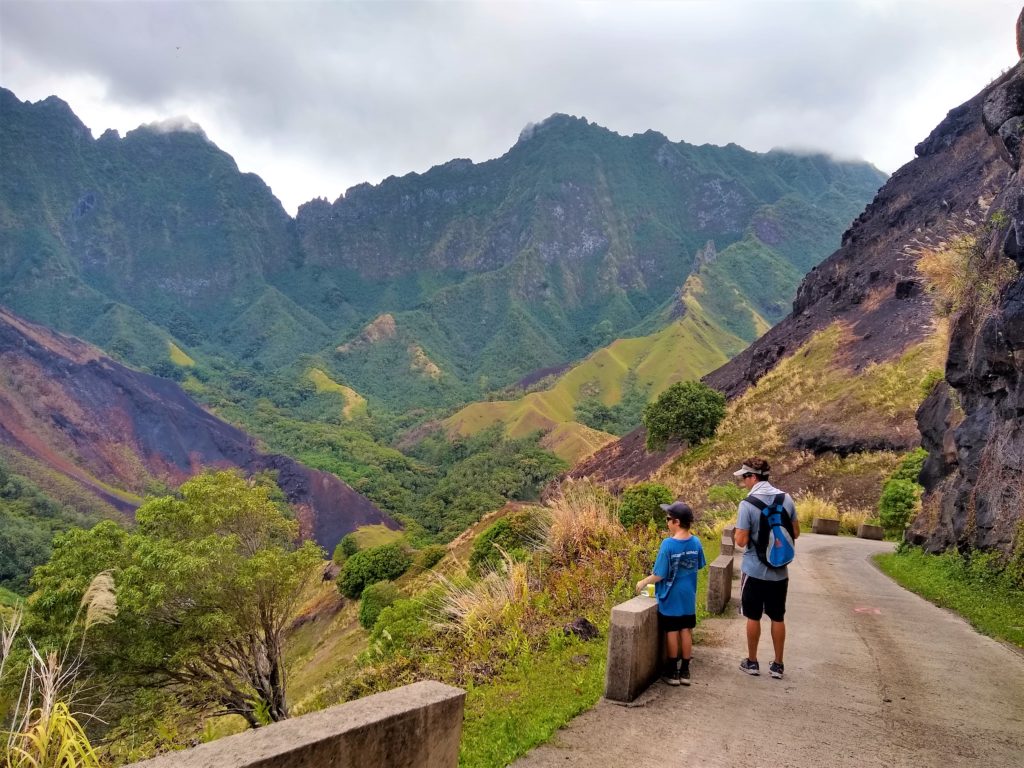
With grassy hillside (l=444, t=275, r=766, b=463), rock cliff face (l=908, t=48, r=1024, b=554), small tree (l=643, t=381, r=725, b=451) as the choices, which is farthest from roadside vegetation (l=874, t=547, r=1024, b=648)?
grassy hillside (l=444, t=275, r=766, b=463)

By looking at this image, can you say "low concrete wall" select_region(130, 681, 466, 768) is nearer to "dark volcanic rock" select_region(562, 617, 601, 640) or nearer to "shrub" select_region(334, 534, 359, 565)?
"dark volcanic rock" select_region(562, 617, 601, 640)

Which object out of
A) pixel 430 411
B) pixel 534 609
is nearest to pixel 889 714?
pixel 534 609

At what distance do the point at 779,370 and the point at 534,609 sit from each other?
4956cm

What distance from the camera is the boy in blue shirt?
19.5 feet

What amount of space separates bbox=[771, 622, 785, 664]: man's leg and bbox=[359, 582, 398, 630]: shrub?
27148 mm

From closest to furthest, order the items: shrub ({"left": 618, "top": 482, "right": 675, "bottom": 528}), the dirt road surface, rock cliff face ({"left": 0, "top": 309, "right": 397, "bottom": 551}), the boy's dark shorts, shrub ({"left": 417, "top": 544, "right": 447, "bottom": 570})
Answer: the dirt road surface → the boy's dark shorts → shrub ({"left": 618, "top": 482, "right": 675, "bottom": 528}) → shrub ({"left": 417, "top": 544, "right": 447, "bottom": 570}) → rock cliff face ({"left": 0, "top": 309, "right": 397, "bottom": 551})

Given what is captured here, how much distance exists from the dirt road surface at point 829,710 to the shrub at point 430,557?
32.9m

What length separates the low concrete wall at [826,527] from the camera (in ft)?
74.5

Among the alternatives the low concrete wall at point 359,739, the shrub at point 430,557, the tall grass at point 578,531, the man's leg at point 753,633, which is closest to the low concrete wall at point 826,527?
the tall grass at point 578,531

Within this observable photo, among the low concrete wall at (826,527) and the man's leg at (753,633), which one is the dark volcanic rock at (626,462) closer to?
the low concrete wall at (826,527)

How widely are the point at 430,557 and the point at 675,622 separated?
35.8 metres

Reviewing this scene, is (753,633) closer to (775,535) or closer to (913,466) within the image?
(775,535)

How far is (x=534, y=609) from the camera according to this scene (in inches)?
356

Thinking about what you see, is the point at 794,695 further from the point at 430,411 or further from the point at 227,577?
the point at 430,411
